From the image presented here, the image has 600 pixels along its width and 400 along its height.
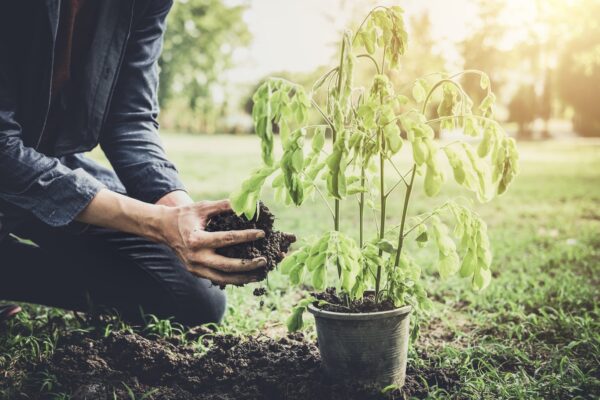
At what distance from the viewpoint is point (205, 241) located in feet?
6.95

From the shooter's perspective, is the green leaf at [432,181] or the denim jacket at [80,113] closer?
the green leaf at [432,181]

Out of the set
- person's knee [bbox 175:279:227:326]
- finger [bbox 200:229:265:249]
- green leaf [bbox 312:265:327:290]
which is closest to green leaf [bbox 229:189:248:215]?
finger [bbox 200:229:265:249]

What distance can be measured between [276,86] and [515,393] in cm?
147

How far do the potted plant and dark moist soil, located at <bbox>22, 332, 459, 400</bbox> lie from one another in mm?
132

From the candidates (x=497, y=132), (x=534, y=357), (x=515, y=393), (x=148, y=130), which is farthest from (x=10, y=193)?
(x=534, y=357)

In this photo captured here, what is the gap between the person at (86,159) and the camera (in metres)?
2.50

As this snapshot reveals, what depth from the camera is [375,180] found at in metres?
2.29

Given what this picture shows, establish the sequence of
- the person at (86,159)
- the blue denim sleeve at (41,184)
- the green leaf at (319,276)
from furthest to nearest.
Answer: the person at (86,159) < the blue denim sleeve at (41,184) < the green leaf at (319,276)

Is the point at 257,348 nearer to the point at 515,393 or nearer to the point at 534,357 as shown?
the point at 515,393

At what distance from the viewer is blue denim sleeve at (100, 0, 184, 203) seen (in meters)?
3.08

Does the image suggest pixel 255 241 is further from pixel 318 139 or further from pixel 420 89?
pixel 420 89

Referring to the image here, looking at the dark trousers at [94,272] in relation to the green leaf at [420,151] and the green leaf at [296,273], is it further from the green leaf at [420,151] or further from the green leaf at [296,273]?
the green leaf at [420,151]

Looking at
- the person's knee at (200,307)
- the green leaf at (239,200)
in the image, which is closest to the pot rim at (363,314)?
the green leaf at (239,200)

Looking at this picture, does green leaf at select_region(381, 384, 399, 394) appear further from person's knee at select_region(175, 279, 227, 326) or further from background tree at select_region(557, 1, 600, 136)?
background tree at select_region(557, 1, 600, 136)
